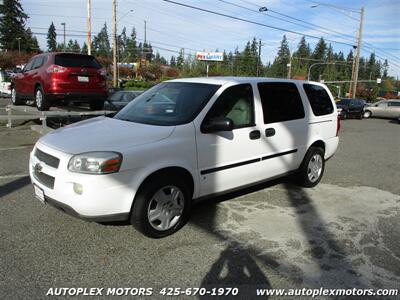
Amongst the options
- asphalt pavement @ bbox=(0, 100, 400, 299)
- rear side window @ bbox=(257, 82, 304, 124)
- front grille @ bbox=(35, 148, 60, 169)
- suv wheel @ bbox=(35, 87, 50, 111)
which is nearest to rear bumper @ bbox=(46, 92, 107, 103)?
suv wheel @ bbox=(35, 87, 50, 111)

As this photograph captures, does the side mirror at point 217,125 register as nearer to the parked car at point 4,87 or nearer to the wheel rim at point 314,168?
the wheel rim at point 314,168

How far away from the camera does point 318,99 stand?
629 cm

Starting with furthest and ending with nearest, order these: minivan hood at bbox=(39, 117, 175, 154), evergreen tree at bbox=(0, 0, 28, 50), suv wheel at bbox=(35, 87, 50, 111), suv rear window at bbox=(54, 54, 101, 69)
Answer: evergreen tree at bbox=(0, 0, 28, 50)
suv wheel at bbox=(35, 87, 50, 111)
suv rear window at bbox=(54, 54, 101, 69)
minivan hood at bbox=(39, 117, 175, 154)

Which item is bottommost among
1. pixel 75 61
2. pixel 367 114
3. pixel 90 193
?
pixel 367 114

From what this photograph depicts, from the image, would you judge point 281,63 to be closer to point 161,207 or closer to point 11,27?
point 11,27

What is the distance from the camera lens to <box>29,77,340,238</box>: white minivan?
3.65 meters

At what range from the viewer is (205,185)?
442 cm

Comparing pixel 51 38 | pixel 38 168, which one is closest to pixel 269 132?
pixel 38 168

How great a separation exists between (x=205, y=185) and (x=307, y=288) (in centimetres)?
165

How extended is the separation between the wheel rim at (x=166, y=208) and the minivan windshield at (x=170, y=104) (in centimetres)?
77

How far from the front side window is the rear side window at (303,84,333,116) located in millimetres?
1513

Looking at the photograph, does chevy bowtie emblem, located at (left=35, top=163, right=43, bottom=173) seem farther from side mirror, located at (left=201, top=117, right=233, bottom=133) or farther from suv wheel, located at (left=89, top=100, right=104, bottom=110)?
suv wheel, located at (left=89, top=100, right=104, bottom=110)

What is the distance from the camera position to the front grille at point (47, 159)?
381 centimetres

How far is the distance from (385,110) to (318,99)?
2428 centimetres
